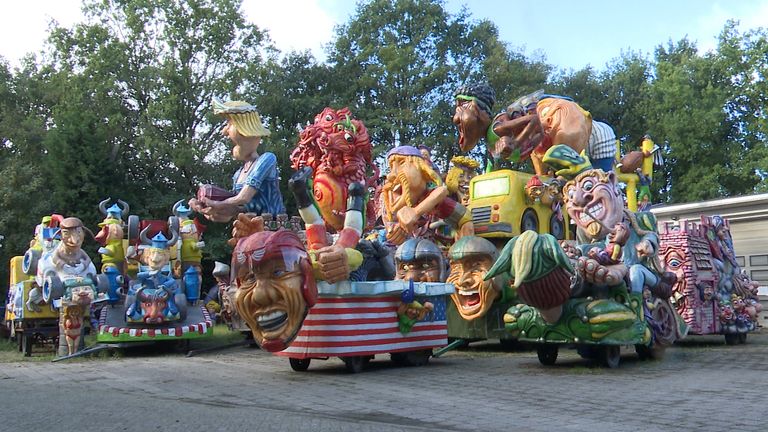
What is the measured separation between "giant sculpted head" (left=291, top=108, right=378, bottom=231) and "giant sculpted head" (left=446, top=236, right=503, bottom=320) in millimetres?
1798

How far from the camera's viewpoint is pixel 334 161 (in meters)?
11.8

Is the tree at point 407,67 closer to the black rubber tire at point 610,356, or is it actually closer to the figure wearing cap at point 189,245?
the figure wearing cap at point 189,245

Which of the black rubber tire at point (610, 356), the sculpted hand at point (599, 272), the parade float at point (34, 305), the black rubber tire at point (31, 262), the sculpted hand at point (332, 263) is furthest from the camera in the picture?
the black rubber tire at point (31, 262)

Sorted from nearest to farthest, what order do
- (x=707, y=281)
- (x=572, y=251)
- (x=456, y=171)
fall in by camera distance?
1. (x=572, y=251)
2. (x=707, y=281)
3. (x=456, y=171)

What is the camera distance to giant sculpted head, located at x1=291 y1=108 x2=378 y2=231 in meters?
11.8

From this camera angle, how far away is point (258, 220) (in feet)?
30.8

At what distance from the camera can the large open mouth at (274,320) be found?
8.88m

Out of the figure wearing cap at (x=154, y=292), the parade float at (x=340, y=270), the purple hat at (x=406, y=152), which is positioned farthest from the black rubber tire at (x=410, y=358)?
the figure wearing cap at (x=154, y=292)

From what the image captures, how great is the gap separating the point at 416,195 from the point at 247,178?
3080mm

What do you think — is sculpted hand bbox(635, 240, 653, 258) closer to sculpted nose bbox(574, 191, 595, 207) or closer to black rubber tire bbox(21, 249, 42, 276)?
sculpted nose bbox(574, 191, 595, 207)

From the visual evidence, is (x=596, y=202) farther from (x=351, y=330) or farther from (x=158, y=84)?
(x=158, y=84)

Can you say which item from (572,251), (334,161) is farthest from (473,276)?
(334,161)

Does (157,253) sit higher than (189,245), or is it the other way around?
(189,245)

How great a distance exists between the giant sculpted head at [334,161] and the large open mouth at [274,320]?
305 cm
